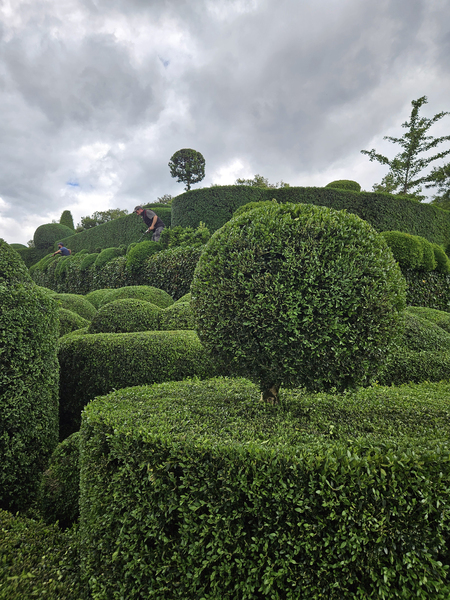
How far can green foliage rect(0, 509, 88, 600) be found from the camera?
2.04 meters

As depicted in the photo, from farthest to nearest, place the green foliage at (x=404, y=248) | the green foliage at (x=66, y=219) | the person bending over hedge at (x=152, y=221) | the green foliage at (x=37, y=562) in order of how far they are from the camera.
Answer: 1. the green foliage at (x=66, y=219)
2. the person bending over hedge at (x=152, y=221)
3. the green foliage at (x=404, y=248)
4. the green foliage at (x=37, y=562)

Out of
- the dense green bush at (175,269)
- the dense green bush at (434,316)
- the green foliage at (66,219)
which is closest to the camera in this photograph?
the dense green bush at (434,316)

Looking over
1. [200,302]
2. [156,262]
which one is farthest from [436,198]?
[200,302]

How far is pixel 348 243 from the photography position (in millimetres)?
2629

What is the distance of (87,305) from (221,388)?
627cm

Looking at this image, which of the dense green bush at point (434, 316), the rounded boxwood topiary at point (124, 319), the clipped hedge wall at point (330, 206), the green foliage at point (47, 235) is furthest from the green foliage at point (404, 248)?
the green foliage at point (47, 235)

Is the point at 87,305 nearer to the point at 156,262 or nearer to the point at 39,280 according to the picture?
the point at 156,262

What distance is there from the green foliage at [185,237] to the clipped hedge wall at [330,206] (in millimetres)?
1365

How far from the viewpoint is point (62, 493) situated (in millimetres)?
3141

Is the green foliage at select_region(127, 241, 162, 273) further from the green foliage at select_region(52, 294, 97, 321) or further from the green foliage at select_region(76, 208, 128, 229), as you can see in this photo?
the green foliage at select_region(76, 208, 128, 229)

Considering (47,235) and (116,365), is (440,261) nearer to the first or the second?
(116,365)

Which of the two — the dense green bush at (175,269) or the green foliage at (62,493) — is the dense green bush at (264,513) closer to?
the green foliage at (62,493)

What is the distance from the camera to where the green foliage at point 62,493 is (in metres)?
3.10

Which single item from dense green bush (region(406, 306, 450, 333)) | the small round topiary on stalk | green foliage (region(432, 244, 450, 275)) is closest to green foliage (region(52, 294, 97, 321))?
the small round topiary on stalk
